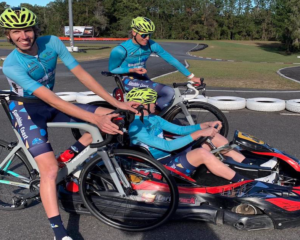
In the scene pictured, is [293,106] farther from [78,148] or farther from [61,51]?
[61,51]

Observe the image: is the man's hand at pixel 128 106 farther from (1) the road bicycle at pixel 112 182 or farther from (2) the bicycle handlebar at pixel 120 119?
(1) the road bicycle at pixel 112 182

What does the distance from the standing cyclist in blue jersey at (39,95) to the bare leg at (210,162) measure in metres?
0.83

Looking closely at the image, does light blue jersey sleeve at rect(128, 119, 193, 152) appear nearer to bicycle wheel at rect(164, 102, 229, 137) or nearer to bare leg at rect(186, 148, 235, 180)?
bare leg at rect(186, 148, 235, 180)

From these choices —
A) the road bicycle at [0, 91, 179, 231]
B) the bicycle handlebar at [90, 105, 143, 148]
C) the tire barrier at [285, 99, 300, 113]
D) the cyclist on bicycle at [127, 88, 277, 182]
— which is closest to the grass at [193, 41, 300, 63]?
the tire barrier at [285, 99, 300, 113]

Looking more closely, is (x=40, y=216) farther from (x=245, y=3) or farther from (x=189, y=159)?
(x=245, y=3)

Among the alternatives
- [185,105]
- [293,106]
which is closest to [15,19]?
[185,105]

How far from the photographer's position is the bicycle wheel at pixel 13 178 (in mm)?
3416

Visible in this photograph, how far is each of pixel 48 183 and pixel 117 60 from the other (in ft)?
8.95

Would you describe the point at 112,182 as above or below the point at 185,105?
below

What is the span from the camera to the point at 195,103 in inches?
210

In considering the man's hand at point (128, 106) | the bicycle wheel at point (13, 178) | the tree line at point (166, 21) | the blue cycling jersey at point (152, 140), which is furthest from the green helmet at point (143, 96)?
the tree line at point (166, 21)

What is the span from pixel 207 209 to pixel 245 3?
97.8 m

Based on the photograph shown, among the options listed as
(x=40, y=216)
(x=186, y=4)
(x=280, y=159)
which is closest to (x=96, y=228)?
(x=40, y=216)

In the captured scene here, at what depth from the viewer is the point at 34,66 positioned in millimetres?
2967
